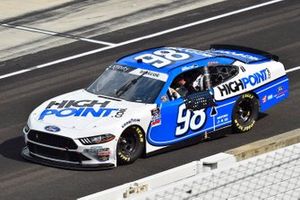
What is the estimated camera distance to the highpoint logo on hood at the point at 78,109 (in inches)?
592

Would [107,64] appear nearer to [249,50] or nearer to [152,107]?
[249,50]

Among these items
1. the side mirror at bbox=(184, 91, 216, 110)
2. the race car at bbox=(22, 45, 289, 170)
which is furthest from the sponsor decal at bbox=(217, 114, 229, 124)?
the side mirror at bbox=(184, 91, 216, 110)

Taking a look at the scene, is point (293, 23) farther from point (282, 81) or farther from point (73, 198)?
point (73, 198)

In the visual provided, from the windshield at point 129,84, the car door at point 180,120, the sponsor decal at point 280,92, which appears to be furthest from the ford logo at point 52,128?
the sponsor decal at point 280,92

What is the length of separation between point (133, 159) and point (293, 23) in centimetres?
1119

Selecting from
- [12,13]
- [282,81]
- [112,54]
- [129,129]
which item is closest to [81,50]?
[112,54]

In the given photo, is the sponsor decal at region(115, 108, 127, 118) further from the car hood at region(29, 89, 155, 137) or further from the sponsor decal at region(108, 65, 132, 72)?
the sponsor decal at region(108, 65, 132, 72)

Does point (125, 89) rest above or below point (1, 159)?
above

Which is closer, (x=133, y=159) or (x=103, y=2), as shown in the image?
(x=133, y=159)

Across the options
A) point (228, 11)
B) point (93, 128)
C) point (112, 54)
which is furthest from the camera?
point (228, 11)

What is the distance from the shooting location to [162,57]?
16.6 meters

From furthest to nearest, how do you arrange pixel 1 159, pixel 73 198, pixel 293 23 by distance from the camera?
pixel 293 23 < pixel 1 159 < pixel 73 198

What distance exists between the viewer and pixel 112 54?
23.3m

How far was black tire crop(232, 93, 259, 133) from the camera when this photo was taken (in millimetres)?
16531
